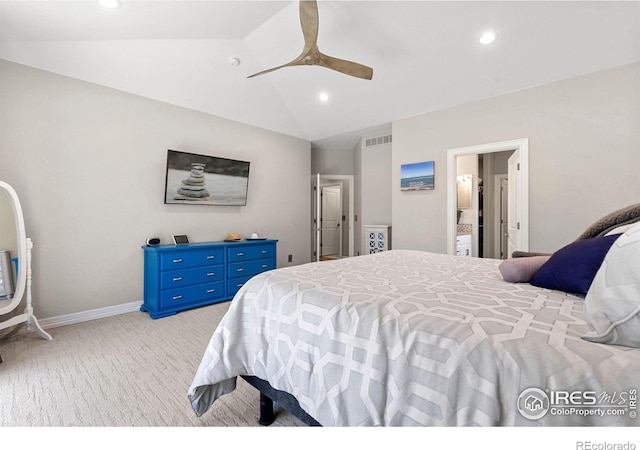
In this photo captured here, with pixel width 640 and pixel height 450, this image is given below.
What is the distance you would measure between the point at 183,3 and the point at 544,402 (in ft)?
11.6

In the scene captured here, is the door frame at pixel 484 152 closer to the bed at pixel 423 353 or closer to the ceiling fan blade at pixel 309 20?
the bed at pixel 423 353

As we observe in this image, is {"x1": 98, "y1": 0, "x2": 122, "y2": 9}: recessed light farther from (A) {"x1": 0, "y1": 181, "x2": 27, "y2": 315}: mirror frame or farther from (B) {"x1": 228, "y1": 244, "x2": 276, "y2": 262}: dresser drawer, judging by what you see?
(B) {"x1": 228, "y1": 244, "x2": 276, "y2": 262}: dresser drawer

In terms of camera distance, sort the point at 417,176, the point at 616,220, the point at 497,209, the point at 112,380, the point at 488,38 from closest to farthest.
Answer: the point at 616,220
the point at 112,380
the point at 488,38
the point at 417,176
the point at 497,209

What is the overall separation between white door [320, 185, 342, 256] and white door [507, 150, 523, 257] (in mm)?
3894

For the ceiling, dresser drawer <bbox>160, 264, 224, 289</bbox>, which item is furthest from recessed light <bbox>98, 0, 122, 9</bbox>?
dresser drawer <bbox>160, 264, 224, 289</bbox>

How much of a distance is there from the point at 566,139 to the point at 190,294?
4655mm

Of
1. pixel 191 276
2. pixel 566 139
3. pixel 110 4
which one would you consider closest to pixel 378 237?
pixel 566 139

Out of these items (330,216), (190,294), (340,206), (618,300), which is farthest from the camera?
(330,216)

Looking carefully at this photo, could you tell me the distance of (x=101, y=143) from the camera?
3213 millimetres

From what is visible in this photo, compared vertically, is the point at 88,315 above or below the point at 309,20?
below

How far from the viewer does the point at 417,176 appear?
4.27 m

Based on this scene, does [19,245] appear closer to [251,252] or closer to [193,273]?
[193,273]

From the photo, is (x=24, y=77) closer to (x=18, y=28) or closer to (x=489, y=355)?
(x=18, y=28)

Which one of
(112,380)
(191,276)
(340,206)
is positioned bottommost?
(112,380)
